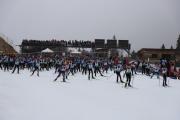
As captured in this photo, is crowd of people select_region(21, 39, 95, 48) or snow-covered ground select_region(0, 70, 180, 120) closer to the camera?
snow-covered ground select_region(0, 70, 180, 120)

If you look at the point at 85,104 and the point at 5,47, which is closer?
the point at 85,104

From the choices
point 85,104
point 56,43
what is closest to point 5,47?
point 56,43

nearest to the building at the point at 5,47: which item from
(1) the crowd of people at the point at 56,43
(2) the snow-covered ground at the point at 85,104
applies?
(1) the crowd of people at the point at 56,43

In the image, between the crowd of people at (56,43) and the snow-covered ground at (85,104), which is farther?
the crowd of people at (56,43)

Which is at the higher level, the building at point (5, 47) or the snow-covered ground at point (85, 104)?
the building at point (5, 47)

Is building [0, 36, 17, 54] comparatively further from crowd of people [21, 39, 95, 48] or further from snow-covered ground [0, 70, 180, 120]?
snow-covered ground [0, 70, 180, 120]

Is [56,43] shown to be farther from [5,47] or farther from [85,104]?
[85,104]

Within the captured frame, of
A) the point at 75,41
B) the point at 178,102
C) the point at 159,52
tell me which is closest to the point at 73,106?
the point at 178,102

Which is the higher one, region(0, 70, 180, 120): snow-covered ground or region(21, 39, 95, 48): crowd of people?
region(21, 39, 95, 48): crowd of people

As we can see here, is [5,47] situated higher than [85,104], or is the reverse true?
[5,47]

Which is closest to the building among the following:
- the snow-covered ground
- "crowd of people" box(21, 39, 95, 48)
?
"crowd of people" box(21, 39, 95, 48)

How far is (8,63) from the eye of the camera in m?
36.3

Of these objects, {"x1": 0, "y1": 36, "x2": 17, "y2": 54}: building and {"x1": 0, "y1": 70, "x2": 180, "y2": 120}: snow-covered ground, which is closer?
{"x1": 0, "y1": 70, "x2": 180, "y2": 120}: snow-covered ground

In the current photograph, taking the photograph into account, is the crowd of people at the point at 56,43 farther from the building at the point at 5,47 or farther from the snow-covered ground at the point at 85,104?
the snow-covered ground at the point at 85,104
